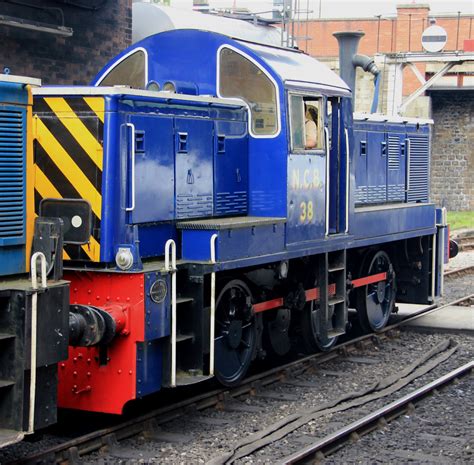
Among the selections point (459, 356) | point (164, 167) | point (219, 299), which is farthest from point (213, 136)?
point (459, 356)

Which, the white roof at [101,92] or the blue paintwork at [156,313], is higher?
the white roof at [101,92]

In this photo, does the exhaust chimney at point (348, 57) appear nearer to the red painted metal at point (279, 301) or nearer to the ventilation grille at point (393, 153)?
the ventilation grille at point (393, 153)

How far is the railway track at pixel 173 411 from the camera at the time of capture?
21.0 feet

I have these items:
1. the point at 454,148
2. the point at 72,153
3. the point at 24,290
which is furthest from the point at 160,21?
the point at 454,148

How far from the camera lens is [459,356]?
10547mm

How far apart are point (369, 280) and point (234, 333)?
3431 mm

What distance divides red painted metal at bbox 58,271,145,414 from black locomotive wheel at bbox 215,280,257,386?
128cm

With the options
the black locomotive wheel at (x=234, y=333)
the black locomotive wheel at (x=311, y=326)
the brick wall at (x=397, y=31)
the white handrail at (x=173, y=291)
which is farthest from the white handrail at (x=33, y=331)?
the brick wall at (x=397, y=31)

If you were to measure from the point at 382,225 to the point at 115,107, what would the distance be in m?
4.85

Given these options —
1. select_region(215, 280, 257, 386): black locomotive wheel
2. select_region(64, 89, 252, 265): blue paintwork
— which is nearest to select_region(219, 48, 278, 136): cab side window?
select_region(64, 89, 252, 265): blue paintwork

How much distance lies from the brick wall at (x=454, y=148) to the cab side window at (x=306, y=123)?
23.3 metres

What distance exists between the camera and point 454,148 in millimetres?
32156

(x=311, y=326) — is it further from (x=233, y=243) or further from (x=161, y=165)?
(x=161, y=165)

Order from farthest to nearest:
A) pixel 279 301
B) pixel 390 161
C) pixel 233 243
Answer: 1. pixel 390 161
2. pixel 279 301
3. pixel 233 243
